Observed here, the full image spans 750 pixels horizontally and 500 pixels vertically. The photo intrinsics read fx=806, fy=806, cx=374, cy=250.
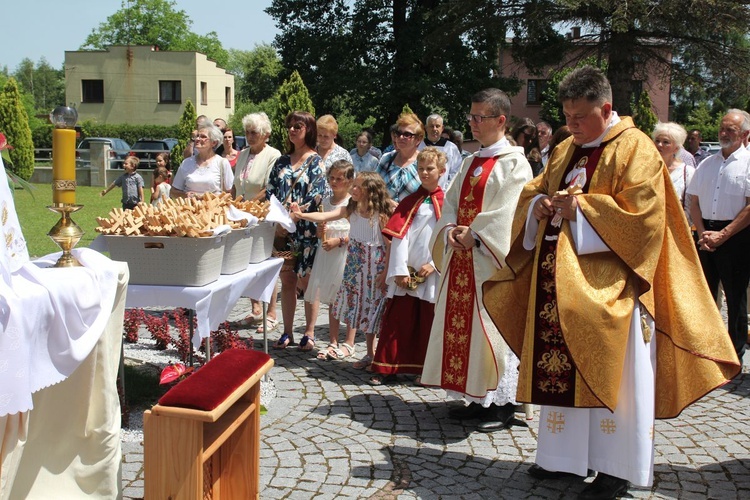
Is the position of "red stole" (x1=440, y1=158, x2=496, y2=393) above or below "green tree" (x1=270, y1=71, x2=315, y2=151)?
below

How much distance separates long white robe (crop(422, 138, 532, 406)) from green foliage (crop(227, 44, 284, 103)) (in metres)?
27.8

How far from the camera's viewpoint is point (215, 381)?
3.11 m

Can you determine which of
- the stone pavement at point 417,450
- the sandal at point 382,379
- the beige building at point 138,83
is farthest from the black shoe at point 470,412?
the beige building at point 138,83

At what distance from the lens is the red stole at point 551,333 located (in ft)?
13.2

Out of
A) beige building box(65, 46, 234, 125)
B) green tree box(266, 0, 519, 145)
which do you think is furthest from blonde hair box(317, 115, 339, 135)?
beige building box(65, 46, 234, 125)

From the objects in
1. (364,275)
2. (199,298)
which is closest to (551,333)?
(199,298)

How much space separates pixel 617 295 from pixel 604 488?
Result: 980 mm

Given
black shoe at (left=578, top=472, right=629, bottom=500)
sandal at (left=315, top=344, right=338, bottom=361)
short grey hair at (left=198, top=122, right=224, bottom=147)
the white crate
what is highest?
short grey hair at (left=198, top=122, right=224, bottom=147)

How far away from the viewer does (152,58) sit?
161 feet

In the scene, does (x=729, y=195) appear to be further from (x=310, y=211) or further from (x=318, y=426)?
(x=318, y=426)

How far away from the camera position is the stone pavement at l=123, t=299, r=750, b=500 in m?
4.20

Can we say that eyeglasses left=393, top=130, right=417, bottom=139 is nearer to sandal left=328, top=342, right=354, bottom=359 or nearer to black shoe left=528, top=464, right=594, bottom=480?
sandal left=328, top=342, right=354, bottom=359

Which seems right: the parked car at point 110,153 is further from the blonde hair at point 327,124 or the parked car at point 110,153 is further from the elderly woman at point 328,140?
the blonde hair at point 327,124

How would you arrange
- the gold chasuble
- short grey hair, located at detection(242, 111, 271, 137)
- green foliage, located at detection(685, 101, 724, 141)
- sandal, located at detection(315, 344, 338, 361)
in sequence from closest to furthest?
the gold chasuble → sandal, located at detection(315, 344, 338, 361) → short grey hair, located at detection(242, 111, 271, 137) → green foliage, located at detection(685, 101, 724, 141)
